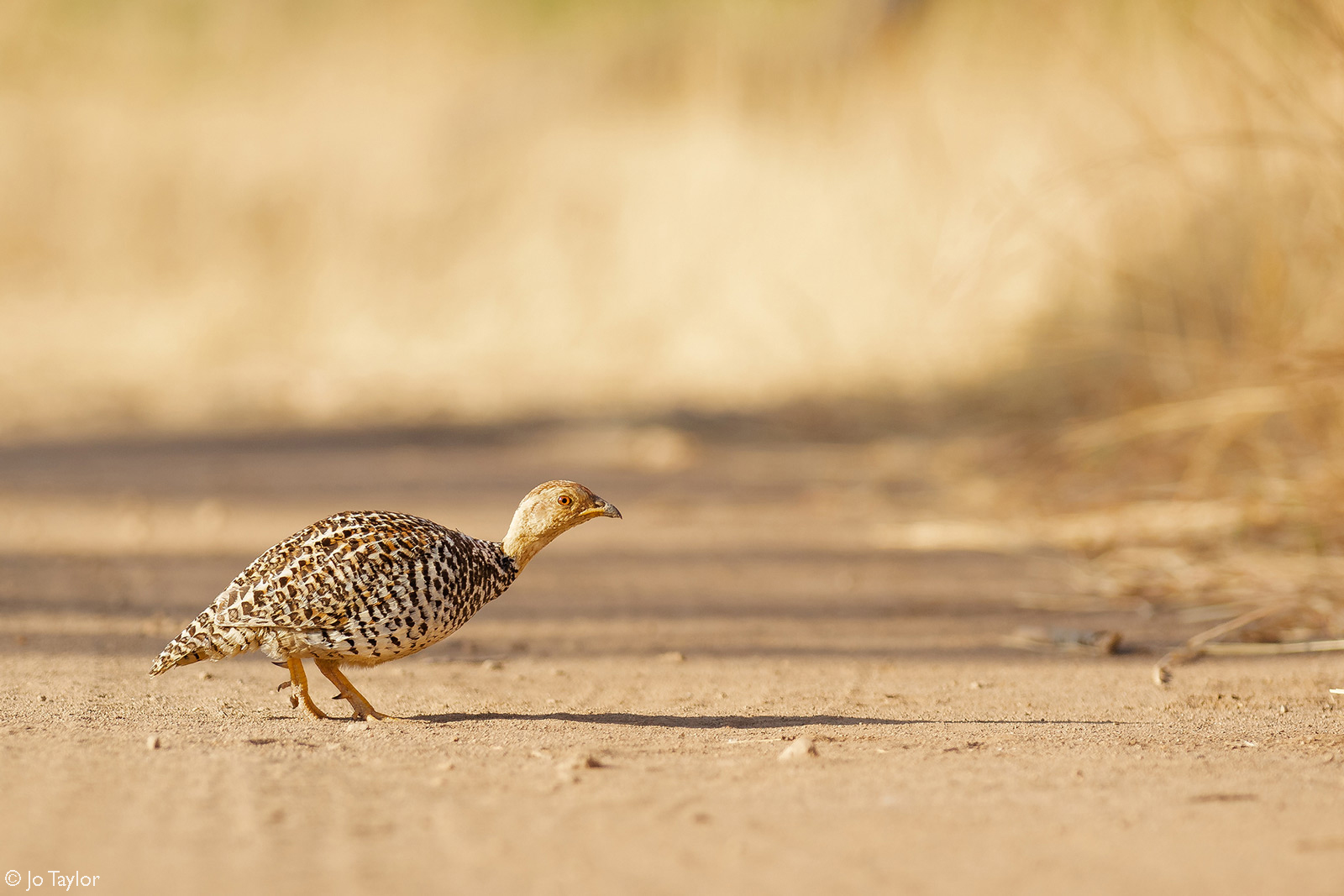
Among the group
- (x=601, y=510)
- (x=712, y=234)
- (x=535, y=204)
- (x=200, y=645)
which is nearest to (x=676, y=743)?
(x=601, y=510)

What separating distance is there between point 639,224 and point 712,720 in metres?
16.3

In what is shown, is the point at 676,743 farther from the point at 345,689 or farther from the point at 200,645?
the point at 200,645

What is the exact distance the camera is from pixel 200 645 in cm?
407

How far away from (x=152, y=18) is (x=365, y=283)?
22.0ft

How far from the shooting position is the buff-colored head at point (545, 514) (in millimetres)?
4621

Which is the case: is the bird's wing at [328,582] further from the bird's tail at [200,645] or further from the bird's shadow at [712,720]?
the bird's shadow at [712,720]

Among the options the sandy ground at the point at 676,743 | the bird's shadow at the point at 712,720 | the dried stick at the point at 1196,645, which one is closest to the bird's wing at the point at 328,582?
the sandy ground at the point at 676,743

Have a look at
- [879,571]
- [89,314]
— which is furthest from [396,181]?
[879,571]

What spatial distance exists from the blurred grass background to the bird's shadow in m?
3.73

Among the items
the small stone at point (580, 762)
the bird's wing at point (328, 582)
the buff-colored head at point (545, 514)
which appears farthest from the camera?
the buff-colored head at point (545, 514)

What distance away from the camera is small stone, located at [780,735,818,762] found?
3.75 meters

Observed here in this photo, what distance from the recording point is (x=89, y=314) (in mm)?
20422

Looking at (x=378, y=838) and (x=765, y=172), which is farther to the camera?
(x=765, y=172)

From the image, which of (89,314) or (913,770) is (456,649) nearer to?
(913,770)
